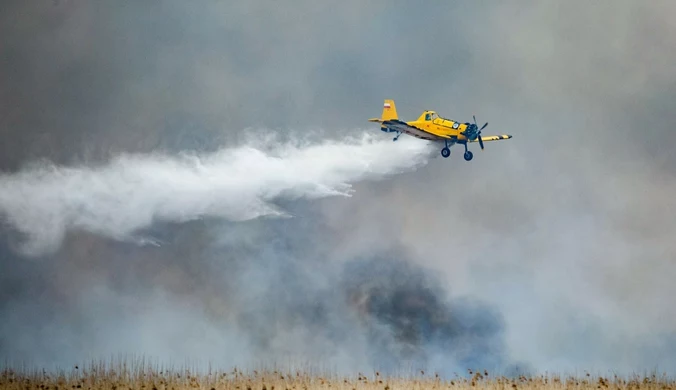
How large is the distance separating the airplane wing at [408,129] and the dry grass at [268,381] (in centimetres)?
2306

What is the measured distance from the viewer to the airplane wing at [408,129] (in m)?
66.5

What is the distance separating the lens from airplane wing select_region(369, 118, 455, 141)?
218ft

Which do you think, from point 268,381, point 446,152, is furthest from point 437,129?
point 268,381

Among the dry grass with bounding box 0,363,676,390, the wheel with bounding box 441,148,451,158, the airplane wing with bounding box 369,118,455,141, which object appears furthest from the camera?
the wheel with bounding box 441,148,451,158

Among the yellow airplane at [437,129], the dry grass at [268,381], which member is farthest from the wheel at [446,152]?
the dry grass at [268,381]

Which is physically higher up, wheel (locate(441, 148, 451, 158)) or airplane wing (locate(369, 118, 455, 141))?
airplane wing (locate(369, 118, 455, 141))

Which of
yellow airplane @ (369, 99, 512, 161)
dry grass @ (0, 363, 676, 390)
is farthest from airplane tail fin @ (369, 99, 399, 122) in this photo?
dry grass @ (0, 363, 676, 390)

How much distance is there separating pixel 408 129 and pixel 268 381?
26.3m

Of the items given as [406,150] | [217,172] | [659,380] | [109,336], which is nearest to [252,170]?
[217,172]

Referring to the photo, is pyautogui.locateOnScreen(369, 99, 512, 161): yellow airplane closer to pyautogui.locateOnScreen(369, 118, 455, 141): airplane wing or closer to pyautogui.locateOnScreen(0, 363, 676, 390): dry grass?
pyautogui.locateOnScreen(369, 118, 455, 141): airplane wing

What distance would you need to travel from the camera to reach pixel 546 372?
1901 inches

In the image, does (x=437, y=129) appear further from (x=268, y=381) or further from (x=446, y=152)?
(x=268, y=381)

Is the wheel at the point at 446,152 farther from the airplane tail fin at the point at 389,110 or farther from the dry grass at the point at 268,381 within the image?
the dry grass at the point at 268,381

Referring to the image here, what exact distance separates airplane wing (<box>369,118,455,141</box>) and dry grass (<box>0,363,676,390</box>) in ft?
75.7
